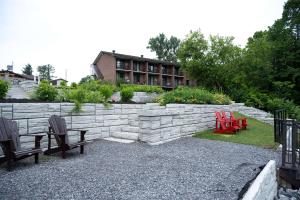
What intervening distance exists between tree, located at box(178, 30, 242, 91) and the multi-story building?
8.89 m

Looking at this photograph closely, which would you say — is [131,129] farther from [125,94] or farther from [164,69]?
[164,69]

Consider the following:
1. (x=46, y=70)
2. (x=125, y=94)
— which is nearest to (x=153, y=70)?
(x=125, y=94)

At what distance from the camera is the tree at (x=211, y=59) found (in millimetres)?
27837

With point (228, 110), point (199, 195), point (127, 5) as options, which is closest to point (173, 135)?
point (199, 195)

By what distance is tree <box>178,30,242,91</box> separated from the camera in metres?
27.8

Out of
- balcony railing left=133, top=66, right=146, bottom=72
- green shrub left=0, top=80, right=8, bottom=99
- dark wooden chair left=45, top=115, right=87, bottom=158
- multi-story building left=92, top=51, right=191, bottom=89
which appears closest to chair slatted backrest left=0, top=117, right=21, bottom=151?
dark wooden chair left=45, top=115, right=87, bottom=158

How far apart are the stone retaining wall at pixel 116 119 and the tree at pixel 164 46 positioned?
153 feet

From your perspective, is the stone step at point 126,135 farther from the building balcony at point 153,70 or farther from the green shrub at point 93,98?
the building balcony at point 153,70

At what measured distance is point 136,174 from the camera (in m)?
4.36

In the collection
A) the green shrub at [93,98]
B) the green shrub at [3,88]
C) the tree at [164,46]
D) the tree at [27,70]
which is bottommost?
the green shrub at [93,98]

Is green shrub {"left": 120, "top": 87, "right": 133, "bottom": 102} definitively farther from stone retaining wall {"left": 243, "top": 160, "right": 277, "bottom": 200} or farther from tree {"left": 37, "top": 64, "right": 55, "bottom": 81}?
tree {"left": 37, "top": 64, "right": 55, "bottom": 81}

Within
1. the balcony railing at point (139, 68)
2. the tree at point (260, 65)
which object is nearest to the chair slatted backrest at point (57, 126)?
the tree at point (260, 65)

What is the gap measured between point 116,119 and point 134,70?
2837cm

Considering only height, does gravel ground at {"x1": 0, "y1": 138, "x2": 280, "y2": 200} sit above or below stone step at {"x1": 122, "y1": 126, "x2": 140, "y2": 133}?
below
